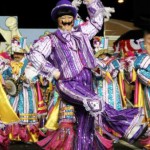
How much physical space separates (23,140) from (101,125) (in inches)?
149

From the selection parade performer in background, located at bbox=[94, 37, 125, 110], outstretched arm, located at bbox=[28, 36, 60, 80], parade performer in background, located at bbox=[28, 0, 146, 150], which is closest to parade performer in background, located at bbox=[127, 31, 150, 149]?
parade performer in background, located at bbox=[28, 0, 146, 150]

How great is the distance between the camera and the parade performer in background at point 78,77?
5.30 m

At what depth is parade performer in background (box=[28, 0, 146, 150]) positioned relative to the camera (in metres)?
5.30

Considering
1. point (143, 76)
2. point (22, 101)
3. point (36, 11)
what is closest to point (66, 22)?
point (143, 76)

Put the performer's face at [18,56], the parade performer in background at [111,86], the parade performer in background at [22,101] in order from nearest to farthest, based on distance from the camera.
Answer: the parade performer in background at [111,86], the parade performer in background at [22,101], the performer's face at [18,56]

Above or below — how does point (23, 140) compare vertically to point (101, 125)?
below

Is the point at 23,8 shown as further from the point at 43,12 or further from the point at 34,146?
the point at 34,146

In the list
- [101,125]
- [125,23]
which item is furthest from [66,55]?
[125,23]

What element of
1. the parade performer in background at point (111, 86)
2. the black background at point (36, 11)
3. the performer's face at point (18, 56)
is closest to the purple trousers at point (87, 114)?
the parade performer in background at point (111, 86)

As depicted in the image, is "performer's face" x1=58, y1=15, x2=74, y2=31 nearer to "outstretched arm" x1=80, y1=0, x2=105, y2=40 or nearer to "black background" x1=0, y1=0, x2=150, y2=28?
"outstretched arm" x1=80, y1=0, x2=105, y2=40

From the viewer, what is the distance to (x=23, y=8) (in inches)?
613

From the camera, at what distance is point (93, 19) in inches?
235

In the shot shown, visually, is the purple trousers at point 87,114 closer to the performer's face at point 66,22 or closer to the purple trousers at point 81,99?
the purple trousers at point 81,99

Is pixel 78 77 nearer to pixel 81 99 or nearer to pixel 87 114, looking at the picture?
pixel 81 99
